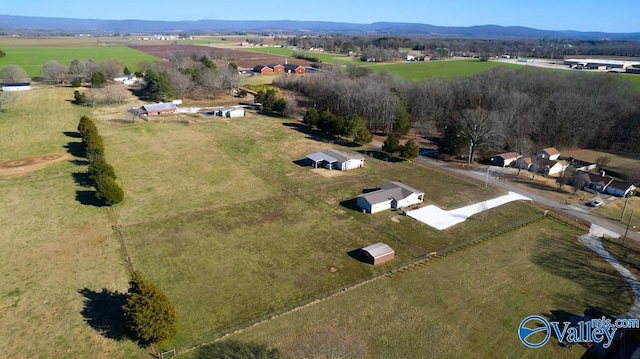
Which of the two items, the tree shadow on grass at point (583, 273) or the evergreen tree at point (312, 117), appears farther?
the evergreen tree at point (312, 117)

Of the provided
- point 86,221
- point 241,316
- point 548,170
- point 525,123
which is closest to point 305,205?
point 241,316

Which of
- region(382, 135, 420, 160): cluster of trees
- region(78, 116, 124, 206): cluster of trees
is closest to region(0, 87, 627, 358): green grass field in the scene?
region(78, 116, 124, 206): cluster of trees

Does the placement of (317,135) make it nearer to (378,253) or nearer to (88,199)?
(88,199)

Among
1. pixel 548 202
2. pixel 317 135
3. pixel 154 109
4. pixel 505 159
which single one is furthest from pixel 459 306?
pixel 154 109

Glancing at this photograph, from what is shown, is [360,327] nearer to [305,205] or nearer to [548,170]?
[305,205]

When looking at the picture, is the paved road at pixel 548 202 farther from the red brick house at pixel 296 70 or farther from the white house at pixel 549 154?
the red brick house at pixel 296 70

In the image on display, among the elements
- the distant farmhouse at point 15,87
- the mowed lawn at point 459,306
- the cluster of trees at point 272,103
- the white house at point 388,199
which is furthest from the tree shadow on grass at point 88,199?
the distant farmhouse at point 15,87
